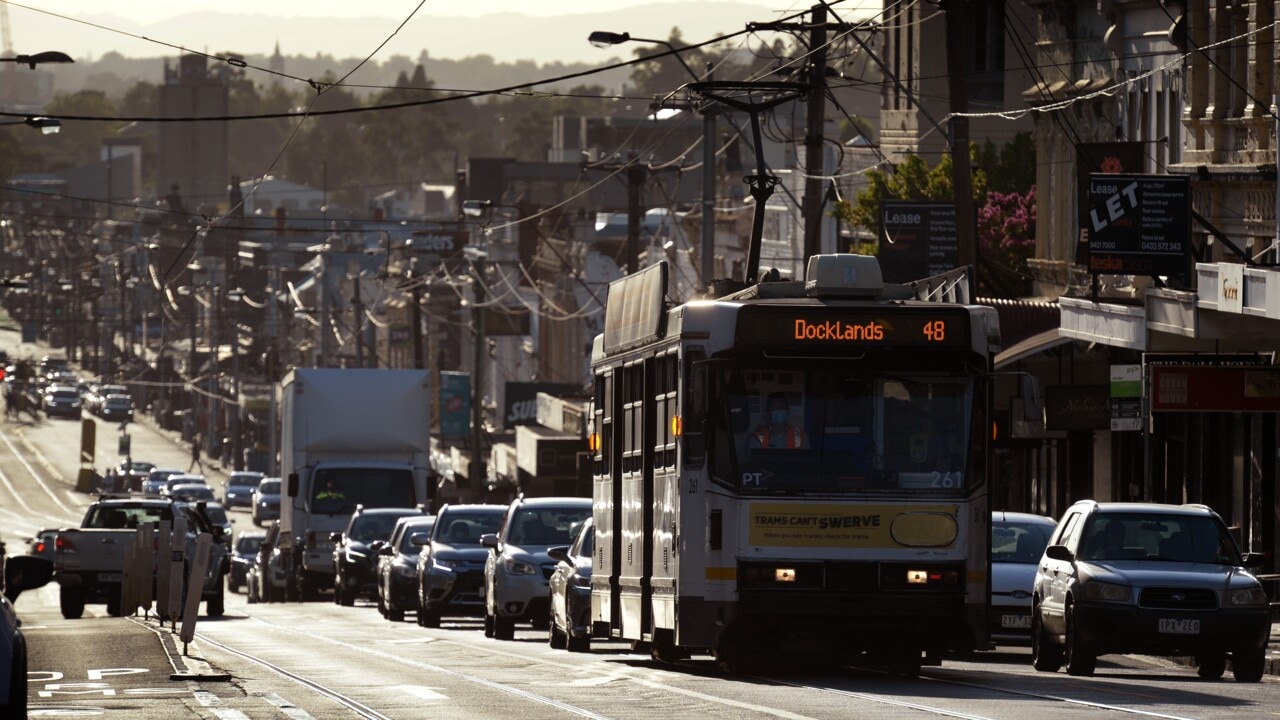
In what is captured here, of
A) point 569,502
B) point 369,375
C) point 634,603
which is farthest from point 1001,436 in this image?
point 369,375

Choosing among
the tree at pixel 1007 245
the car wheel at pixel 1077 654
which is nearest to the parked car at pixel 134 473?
the tree at pixel 1007 245

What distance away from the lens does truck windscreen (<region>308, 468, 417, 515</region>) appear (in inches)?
1710

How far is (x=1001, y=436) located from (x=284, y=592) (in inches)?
1310

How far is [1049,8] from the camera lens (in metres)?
45.7

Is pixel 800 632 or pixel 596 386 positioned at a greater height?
pixel 596 386

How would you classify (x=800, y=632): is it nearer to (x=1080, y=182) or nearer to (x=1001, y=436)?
(x=1001, y=436)

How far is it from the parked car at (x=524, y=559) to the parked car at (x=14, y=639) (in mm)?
17907

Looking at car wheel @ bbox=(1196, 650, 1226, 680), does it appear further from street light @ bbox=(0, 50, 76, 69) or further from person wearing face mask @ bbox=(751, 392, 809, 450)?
street light @ bbox=(0, 50, 76, 69)

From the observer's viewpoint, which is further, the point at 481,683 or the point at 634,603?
the point at 634,603

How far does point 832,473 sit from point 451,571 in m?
15.6

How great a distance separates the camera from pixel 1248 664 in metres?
21.7

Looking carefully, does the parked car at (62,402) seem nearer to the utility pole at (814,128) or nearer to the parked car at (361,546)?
the parked car at (361,546)

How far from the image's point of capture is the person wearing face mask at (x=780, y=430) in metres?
19.1

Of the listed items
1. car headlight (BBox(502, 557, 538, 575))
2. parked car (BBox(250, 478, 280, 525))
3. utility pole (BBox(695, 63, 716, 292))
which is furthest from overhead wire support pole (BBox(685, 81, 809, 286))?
parked car (BBox(250, 478, 280, 525))
